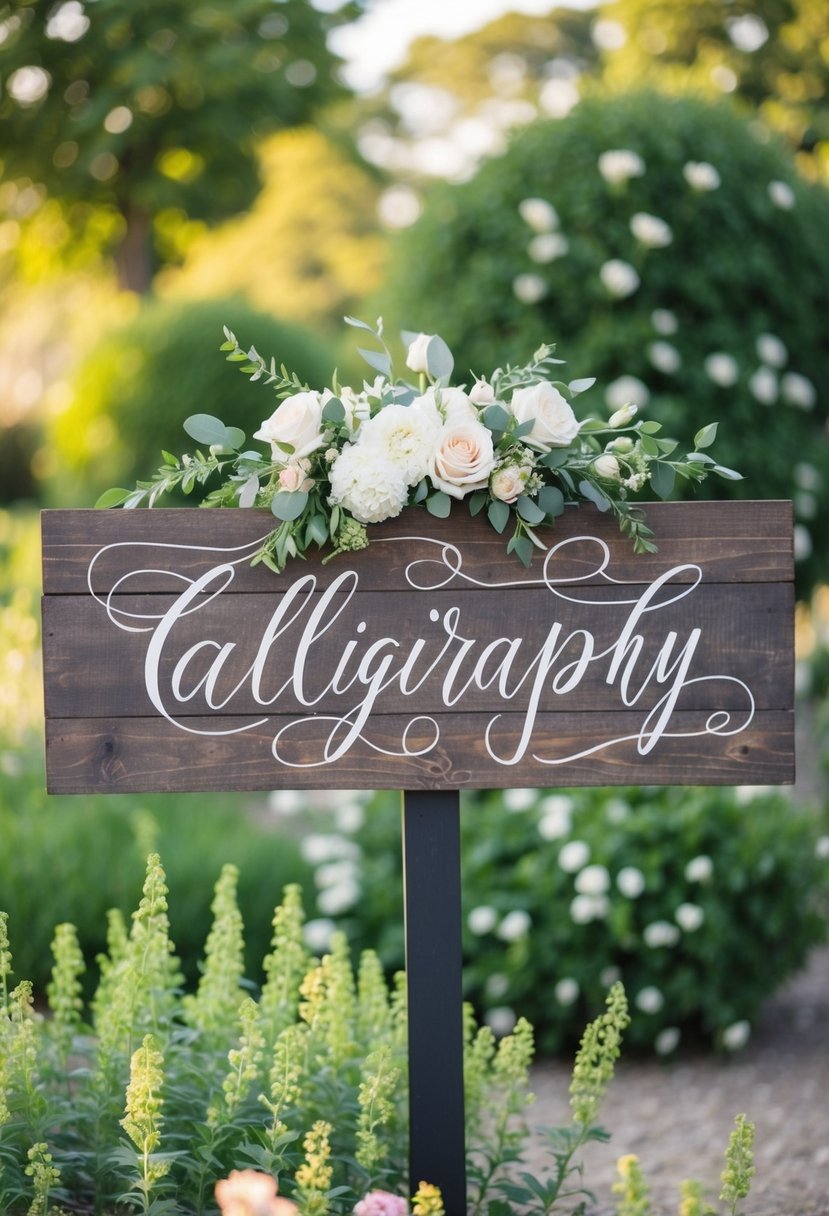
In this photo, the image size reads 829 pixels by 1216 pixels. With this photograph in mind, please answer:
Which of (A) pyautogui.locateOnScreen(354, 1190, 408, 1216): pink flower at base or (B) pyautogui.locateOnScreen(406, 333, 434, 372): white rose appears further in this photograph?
(B) pyautogui.locateOnScreen(406, 333, 434, 372): white rose

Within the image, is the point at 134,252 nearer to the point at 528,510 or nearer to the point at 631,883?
the point at 631,883

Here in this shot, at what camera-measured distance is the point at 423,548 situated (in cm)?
167

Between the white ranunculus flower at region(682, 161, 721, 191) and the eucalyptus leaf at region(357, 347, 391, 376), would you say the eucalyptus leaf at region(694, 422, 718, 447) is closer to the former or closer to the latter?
the eucalyptus leaf at region(357, 347, 391, 376)

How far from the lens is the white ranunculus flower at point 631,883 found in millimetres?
2939

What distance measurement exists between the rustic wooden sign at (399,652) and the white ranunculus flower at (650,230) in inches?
98.4

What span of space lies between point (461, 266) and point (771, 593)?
291 cm

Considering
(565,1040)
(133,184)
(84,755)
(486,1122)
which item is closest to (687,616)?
(84,755)

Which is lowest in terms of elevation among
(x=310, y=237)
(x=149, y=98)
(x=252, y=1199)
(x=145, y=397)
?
(x=145, y=397)

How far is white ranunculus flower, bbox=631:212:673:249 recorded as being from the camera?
3.90 meters

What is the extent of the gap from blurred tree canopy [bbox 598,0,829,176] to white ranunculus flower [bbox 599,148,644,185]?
12.0m

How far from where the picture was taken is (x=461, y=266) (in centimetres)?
430

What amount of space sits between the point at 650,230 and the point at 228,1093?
10.5ft

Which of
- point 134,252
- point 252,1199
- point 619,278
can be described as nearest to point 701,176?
point 619,278

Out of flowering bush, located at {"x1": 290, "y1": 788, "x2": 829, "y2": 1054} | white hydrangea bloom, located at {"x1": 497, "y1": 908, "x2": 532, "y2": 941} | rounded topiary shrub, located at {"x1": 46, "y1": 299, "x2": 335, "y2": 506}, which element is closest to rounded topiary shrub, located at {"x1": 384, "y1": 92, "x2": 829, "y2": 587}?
flowering bush, located at {"x1": 290, "y1": 788, "x2": 829, "y2": 1054}
